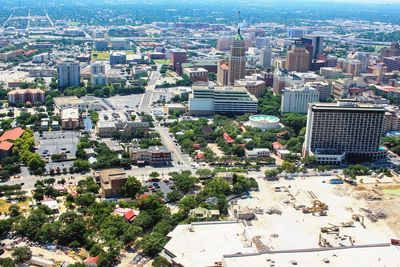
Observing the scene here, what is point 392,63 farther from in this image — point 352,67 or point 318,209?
point 318,209

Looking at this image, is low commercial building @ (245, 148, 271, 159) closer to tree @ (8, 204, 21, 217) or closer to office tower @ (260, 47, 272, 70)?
tree @ (8, 204, 21, 217)

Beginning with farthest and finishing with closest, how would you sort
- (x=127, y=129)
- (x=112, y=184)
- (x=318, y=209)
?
(x=127, y=129) < (x=112, y=184) < (x=318, y=209)

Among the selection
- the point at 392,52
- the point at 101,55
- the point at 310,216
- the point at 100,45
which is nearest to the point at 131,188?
the point at 310,216

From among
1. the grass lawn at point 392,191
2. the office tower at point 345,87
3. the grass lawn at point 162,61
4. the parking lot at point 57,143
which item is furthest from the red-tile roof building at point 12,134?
the grass lawn at point 162,61

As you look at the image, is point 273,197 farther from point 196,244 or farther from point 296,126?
point 296,126

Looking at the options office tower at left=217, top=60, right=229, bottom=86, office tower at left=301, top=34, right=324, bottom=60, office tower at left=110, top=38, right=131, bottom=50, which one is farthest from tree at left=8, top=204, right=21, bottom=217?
office tower at left=110, top=38, right=131, bottom=50

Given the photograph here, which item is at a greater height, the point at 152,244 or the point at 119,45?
the point at 119,45

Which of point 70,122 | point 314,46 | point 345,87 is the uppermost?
point 314,46

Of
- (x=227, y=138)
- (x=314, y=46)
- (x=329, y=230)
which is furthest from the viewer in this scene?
(x=314, y=46)
